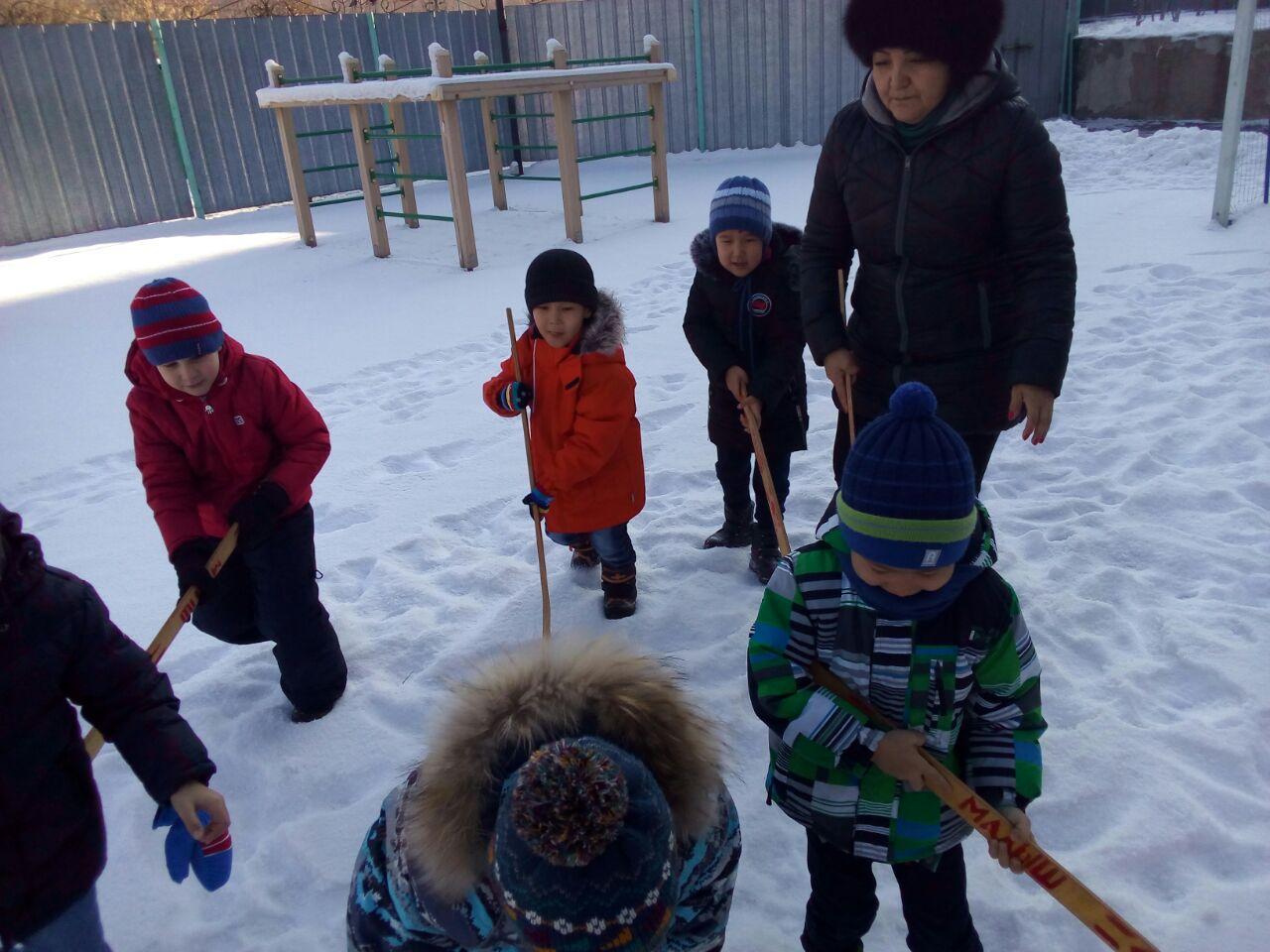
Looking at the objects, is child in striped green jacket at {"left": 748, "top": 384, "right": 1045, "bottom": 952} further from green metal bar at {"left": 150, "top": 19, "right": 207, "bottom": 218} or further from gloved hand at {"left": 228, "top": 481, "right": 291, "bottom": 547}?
green metal bar at {"left": 150, "top": 19, "right": 207, "bottom": 218}

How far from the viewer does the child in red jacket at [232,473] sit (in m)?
2.15

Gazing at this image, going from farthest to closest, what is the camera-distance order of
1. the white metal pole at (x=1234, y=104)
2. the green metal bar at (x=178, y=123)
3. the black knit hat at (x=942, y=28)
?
the green metal bar at (x=178, y=123), the white metal pole at (x=1234, y=104), the black knit hat at (x=942, y=28)

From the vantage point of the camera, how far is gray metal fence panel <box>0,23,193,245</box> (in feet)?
31.0

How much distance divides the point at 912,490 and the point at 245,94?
11736 mm

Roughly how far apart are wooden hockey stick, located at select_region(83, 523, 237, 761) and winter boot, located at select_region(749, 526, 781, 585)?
1615 mm

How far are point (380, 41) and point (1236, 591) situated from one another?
12.1m

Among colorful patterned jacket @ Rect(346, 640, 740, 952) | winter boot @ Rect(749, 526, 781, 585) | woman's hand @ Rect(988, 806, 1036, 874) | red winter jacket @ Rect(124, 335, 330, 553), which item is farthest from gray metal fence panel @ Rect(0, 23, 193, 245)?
woman's hand @ Rect(988, 806, 1036, 874)

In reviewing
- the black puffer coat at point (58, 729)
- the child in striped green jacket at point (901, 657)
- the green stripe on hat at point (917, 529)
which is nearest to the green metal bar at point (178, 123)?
the black puffer coat at point (58, 729)

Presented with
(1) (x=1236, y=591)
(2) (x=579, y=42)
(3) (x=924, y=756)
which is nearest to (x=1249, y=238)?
(1) (x=1236, y=591)

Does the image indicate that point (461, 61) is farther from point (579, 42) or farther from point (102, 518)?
point (102, 518)

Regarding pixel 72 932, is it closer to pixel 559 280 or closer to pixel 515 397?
pixel 515 397

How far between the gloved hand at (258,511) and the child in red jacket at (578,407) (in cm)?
65

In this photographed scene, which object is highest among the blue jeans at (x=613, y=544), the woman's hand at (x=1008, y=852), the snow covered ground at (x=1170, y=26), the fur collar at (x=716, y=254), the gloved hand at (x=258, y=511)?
the snow covered ground at (x=1170, y=26)

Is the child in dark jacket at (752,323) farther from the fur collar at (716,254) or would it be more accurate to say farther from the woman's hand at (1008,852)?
the woman's hand at (1008,852)
